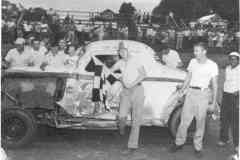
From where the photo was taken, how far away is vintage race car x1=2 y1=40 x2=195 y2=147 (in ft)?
23.4

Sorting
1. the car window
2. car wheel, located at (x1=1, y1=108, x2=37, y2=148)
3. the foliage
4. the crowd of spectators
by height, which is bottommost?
car wheel, located at (x1=1, y1=108, x2=37, y2=148)

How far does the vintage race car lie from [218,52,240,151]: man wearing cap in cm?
75

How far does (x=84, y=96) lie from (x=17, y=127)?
46.0 inches

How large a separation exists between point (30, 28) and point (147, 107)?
1068cm

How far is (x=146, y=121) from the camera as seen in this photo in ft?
23.8

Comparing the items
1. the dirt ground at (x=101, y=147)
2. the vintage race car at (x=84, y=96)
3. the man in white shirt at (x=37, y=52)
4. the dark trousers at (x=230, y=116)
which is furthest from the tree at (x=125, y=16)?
the dark trousers at (x=230, y=116)

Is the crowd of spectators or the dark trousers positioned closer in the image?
the dark trousers

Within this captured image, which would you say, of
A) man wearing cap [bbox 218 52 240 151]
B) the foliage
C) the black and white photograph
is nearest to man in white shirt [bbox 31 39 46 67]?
the black and white photograph

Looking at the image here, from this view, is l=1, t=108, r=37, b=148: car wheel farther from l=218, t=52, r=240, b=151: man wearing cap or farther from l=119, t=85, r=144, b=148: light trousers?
l=218, t=52, r=240, b=151: man wearing cap

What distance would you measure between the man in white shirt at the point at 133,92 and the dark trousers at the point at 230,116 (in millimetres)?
1543

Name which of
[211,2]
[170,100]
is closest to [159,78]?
[170,100]

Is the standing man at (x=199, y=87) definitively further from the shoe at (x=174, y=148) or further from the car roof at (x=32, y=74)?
the car roof at (x=32, y=74)

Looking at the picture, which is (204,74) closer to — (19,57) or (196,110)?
(196,110)

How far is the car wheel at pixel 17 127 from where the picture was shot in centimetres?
685
